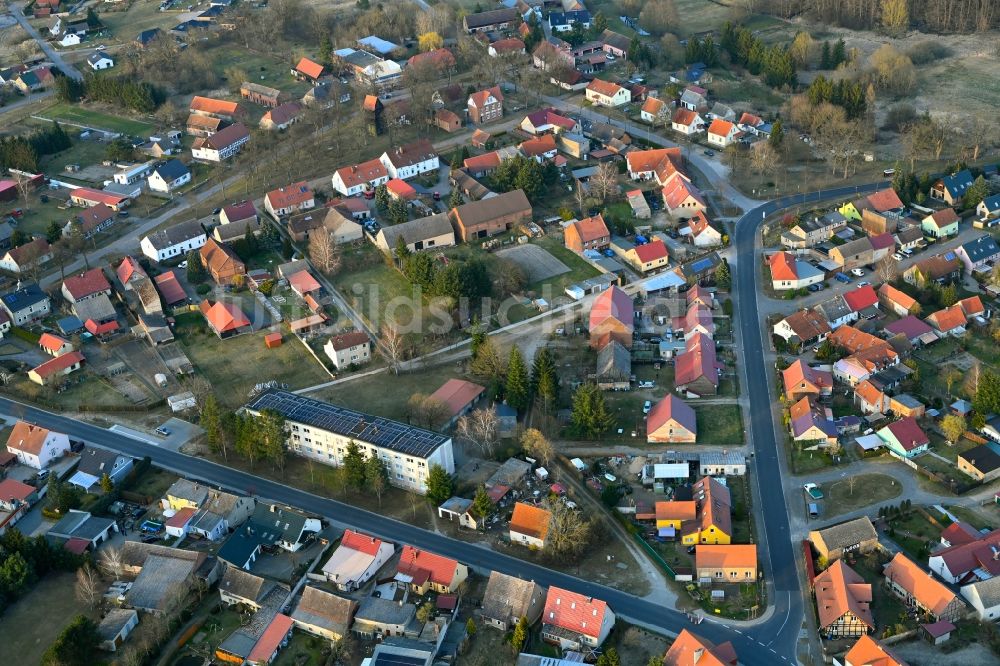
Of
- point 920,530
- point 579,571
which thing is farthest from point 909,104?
point 579,571

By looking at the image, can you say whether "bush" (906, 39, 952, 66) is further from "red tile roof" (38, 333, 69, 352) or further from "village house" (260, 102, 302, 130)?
"red tile roof" (38, 333, 69, 352)

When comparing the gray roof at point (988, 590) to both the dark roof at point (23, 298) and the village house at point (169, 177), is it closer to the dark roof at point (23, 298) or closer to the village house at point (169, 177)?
the dark roof at point (23, 298)

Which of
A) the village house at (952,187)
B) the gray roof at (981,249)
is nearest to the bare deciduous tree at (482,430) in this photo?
the gray roof at (981,249)

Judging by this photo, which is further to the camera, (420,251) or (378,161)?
(378,161)

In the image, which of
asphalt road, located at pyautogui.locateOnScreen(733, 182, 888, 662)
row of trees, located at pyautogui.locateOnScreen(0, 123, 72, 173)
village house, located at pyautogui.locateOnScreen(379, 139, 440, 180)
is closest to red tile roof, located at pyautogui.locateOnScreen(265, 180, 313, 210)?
village house, located at pyautogui.locateOnScreen(379, 139, 440, 180)

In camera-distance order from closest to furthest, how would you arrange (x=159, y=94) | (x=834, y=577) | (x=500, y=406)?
(x=834, y=577)
(x=500, y=406)
(x=159, y=94)

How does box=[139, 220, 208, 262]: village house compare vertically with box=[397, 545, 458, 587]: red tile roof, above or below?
above

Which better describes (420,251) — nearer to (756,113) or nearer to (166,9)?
(756,113)

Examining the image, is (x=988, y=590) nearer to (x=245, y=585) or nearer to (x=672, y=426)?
(x=672, y=426)
